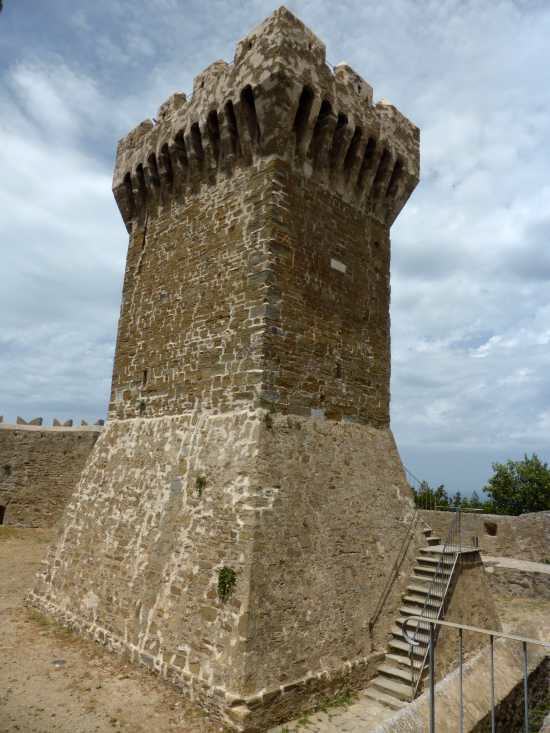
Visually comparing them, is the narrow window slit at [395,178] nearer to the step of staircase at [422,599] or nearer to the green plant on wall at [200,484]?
the green plant on wall at [200,484]

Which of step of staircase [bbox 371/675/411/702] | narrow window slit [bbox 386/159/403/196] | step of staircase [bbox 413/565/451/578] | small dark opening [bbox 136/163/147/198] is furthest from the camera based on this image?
small dark opening [bbox 136/163/147/198]

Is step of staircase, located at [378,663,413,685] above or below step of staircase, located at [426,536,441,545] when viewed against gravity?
below

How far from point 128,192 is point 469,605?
12789mm

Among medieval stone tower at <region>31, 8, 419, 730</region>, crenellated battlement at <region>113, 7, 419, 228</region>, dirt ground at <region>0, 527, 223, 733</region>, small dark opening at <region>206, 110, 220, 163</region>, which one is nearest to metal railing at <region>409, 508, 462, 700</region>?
medieval stone tower at <region>31, 8, 419, 730</region>

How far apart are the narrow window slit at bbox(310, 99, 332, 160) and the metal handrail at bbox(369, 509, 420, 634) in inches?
316

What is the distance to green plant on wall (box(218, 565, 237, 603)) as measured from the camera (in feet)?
26.3

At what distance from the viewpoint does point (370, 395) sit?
1167cm

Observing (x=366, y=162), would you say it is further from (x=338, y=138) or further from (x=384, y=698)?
(x=384, y=698)

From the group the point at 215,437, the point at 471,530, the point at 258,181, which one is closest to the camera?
the point at 215,437

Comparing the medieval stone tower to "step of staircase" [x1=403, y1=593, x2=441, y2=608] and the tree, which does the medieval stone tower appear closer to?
"step of staircase" [x1=403, y1=593, x2=441, y2=608]

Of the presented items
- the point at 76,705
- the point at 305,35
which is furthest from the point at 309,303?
the point at 76,705

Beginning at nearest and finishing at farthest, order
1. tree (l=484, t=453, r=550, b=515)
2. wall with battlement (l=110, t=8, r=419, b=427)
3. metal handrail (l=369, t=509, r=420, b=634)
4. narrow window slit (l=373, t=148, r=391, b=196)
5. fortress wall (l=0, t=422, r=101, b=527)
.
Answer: metal handrail (l=369, t=509, r=420, b=634) < wall with battlement (l=110, t=8, r=419, b=427) < narrow window slit (l=373, t=148, r=391, b=196) < fortress wall (l=0, t=422, r=101, b=527) < tree (l=484, t=453, r=550, b=515)

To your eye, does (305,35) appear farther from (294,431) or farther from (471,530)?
(471,530)

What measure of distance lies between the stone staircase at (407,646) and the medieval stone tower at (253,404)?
1.49ft
